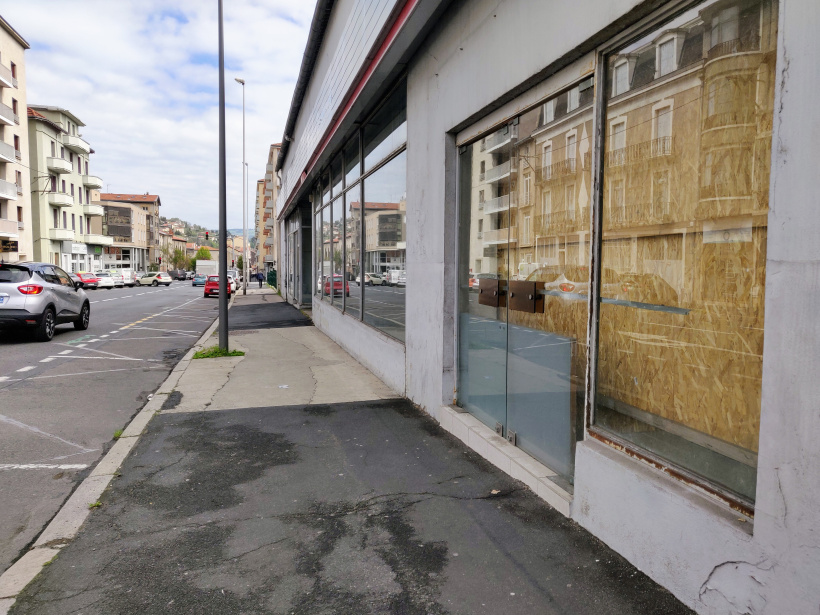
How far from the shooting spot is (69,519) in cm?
388

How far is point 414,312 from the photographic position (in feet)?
22.3

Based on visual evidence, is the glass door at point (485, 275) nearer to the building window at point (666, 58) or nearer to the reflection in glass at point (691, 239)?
the reflection in glass at point (691, 239)

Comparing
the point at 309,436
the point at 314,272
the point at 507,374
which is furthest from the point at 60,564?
the point at 314,272

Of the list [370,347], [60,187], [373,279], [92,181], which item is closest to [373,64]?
[373,279]

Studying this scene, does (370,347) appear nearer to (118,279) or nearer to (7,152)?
(7,152)

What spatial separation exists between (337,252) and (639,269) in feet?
32.1

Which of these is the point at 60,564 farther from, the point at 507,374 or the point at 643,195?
the point at 643,195

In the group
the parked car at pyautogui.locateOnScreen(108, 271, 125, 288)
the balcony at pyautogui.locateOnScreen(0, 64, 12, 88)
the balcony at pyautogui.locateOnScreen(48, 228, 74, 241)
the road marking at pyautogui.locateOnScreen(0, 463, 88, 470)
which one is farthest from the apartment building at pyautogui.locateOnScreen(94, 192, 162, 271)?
the road marking at pyautogui.locateOnScreen(0, 463, 88, 470)

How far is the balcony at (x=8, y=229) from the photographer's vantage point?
41906 millimetres

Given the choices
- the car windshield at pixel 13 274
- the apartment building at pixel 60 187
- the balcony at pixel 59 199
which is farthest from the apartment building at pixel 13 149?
the car windshield at pixel 13 274

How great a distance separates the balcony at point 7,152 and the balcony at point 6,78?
13.7ft

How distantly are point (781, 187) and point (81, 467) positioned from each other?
17.7 feet

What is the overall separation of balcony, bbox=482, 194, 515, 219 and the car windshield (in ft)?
39.1

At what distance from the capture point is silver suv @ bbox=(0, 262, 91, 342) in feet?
40.9
